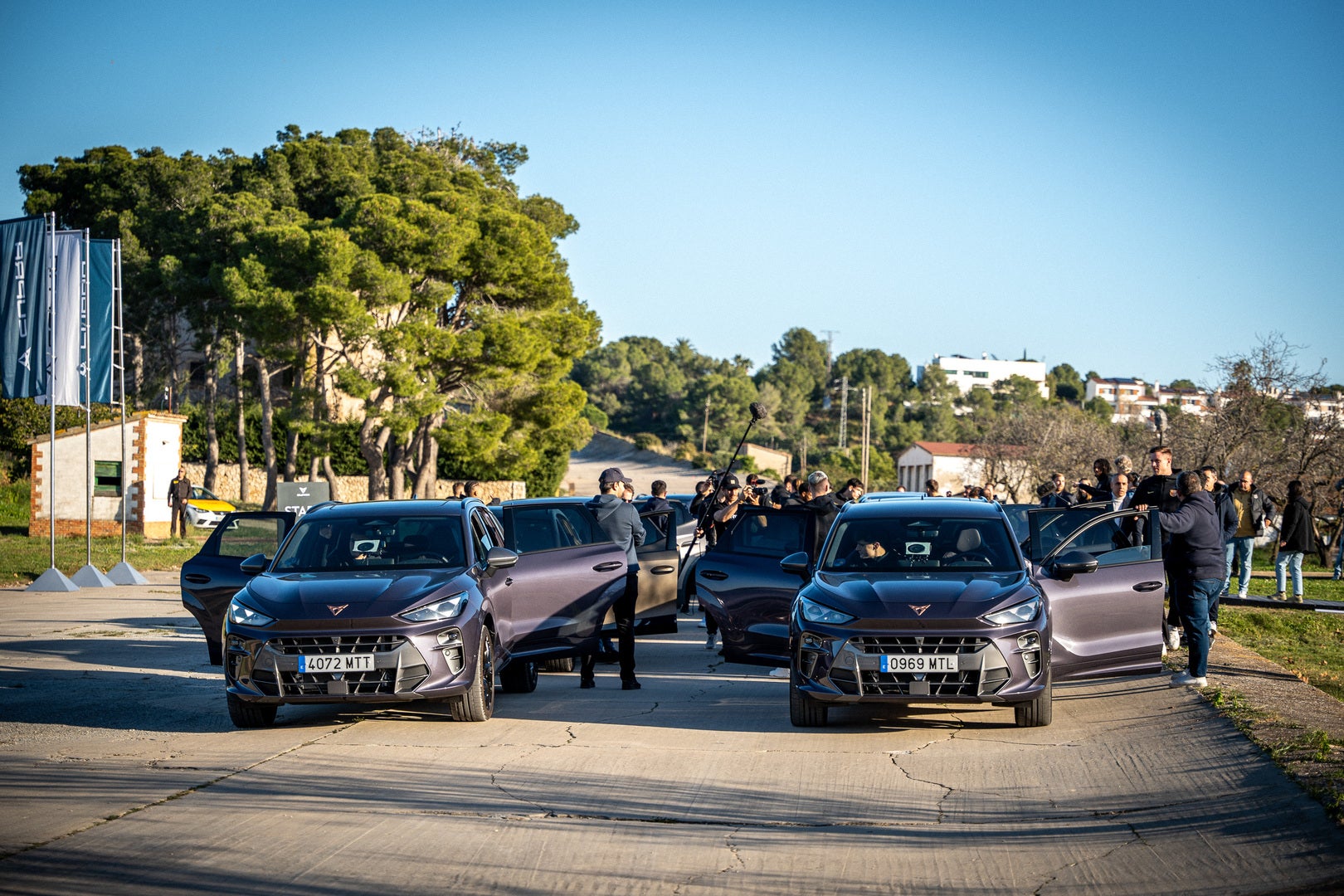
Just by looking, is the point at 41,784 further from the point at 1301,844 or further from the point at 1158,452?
the point at 1158,452

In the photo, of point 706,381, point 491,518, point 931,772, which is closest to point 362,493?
point 491,518

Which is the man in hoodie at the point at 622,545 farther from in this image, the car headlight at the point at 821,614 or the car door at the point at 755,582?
the car headlight at the point at 821,614

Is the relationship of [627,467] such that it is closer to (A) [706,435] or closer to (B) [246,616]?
(A) [706,435]

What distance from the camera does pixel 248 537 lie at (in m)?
12.1

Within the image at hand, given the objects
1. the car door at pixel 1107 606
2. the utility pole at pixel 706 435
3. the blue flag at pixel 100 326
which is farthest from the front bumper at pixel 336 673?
the utility pole at pixel 706 435

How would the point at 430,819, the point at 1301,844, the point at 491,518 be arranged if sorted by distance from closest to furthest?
the point at 1301,844
the point at 430,819
the point at 491,518

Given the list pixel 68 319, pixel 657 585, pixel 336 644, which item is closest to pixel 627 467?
pixel 68 319

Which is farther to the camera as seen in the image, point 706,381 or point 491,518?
point 706,381

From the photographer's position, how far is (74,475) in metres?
33.7

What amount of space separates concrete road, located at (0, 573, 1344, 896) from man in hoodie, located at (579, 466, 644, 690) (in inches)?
18.9

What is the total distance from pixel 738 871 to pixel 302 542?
546 cm

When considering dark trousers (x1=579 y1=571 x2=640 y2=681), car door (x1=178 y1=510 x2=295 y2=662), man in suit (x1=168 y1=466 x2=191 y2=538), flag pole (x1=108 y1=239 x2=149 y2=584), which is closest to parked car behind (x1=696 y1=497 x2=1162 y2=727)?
dark trousers (x1=579 y1=571 x2=640 y2=681)

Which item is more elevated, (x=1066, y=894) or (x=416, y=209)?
(x=416, y=209)

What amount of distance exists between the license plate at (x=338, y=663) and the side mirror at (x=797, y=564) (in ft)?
10.3
